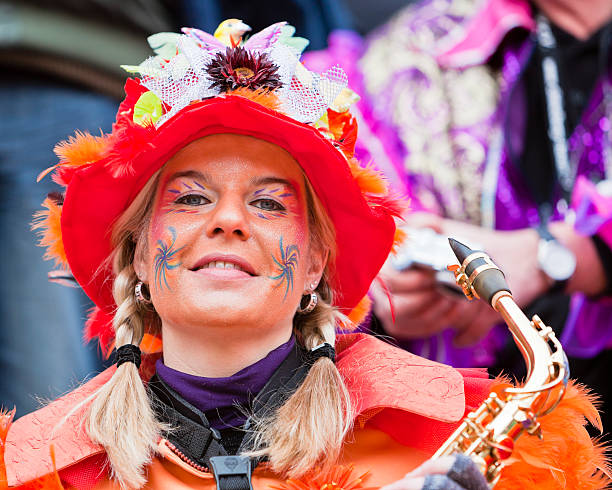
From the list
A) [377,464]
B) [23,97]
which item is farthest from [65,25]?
[377,464]

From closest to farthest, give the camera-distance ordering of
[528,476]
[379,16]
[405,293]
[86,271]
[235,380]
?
[528,476], [235,380], [86,271], [405,293], [379,16]

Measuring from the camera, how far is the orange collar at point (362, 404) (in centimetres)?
226

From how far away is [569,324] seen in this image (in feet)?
12.3

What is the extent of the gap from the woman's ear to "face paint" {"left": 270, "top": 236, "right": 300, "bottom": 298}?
17 centimetres

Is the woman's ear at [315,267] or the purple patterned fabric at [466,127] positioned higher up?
the purple patterned fabric at [466,127]

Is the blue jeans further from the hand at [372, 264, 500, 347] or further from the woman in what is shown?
Result: the woman

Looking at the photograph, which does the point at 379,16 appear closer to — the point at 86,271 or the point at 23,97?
the point at 23,97

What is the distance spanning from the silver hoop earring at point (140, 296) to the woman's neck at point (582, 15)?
94.5 inches

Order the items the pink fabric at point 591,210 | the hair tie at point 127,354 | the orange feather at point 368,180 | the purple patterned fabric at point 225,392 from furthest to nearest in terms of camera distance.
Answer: the pink fabric at point 591,210 → the orange feather at point 368,180 → the hair tie at point 127,354 → the purple patterned fabric at point 225,392

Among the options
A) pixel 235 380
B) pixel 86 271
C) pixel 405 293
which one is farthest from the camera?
pixel 405 293

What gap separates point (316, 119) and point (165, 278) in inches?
A: 22.1

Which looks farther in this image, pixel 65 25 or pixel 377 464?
pixel 65 25

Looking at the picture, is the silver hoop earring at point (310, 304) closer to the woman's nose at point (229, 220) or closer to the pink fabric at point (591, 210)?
the woman's nose at point (229, 220)

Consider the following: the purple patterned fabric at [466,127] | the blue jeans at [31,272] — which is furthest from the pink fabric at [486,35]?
the blue jeans at [31,272]
